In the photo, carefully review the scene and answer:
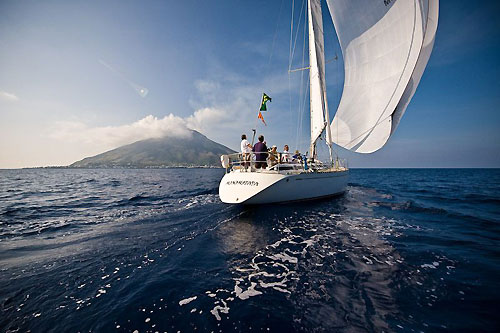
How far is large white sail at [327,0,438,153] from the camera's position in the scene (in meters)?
9.88

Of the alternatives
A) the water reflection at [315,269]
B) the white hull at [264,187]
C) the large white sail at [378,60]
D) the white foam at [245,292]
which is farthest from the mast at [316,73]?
the white foam at [245,292]

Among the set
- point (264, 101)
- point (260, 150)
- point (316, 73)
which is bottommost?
point (260, 150)

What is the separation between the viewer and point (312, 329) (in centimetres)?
222

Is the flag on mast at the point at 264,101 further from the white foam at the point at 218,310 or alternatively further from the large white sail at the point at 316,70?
the white foam at the point at 218,310

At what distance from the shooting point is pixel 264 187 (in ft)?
24.7

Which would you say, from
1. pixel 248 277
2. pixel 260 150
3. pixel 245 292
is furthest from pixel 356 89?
pixel 245 292

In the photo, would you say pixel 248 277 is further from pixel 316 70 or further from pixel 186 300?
pixel 316 70

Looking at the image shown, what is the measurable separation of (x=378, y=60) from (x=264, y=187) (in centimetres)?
1145

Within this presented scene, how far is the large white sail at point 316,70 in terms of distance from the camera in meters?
12.4

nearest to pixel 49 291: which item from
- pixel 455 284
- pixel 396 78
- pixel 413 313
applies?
pixel 413 313

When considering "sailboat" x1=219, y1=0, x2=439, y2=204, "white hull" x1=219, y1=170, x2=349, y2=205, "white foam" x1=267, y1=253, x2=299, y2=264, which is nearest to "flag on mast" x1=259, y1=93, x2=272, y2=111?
"sailboat" x1=219, y1=0, x2=439, y2=204

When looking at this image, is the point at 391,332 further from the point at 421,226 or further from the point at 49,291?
the point at 421,226

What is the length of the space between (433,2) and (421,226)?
1075 centimetres

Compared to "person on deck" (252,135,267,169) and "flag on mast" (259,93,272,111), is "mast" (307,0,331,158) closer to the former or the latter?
"flag on mast" (259,93,272,111)
